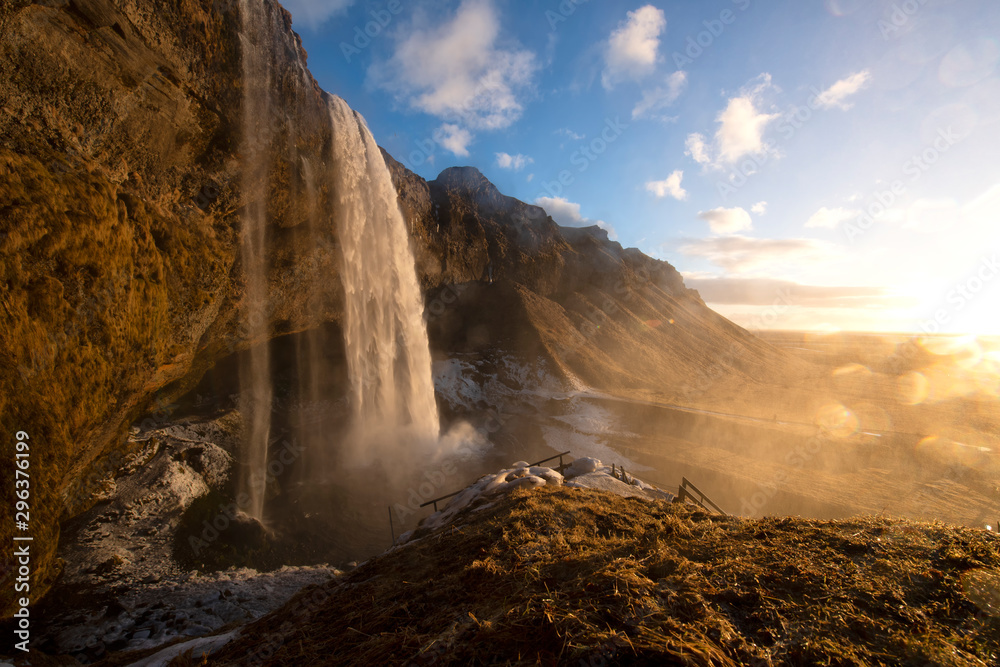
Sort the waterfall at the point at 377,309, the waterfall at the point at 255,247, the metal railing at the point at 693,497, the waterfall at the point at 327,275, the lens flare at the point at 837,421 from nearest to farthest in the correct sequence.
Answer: the metal railing at the point at 693,497 < the waterfall at the point at 255,247 < the waterfall at the point at 327,275 < the waterfall at the point at 377,309 < the lens flare at the point at 837,421

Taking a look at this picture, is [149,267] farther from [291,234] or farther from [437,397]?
[437,397]

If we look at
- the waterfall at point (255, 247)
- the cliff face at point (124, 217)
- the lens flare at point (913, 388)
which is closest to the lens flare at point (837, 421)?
the lens flare at point (913, 388)

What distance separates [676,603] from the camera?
2.69 meters

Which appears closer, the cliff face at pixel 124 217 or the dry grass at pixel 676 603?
the dry grass at pixel 676 603

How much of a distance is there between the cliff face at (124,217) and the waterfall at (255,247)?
0.33m

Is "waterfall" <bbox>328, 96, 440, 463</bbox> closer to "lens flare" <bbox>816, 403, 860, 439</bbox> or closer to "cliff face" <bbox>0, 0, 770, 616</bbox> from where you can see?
"cliff face" <bbox>0, 0, 770, 616</bbox>

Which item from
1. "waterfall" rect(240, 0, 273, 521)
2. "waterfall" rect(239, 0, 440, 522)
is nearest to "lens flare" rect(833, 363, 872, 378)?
"waterfall" rect(239, 0, 440, 522)

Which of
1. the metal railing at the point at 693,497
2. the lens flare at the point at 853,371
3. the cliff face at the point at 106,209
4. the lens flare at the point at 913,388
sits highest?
the cliff face at the point at 106,209

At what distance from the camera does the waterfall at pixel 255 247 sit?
12.1m

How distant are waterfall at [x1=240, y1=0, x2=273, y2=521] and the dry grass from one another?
42.5 ft

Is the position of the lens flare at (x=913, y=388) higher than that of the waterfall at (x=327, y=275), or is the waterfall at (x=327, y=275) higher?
the waterfall at (x=327, y=275)

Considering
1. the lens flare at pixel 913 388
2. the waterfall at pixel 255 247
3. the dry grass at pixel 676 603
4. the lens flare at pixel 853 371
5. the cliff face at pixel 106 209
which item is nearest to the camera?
the dry grass at pixel 676 603

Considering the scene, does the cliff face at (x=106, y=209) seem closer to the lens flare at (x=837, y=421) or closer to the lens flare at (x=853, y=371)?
the lens flare at (x=837, y=421)

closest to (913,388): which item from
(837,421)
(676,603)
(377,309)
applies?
(837,421)
